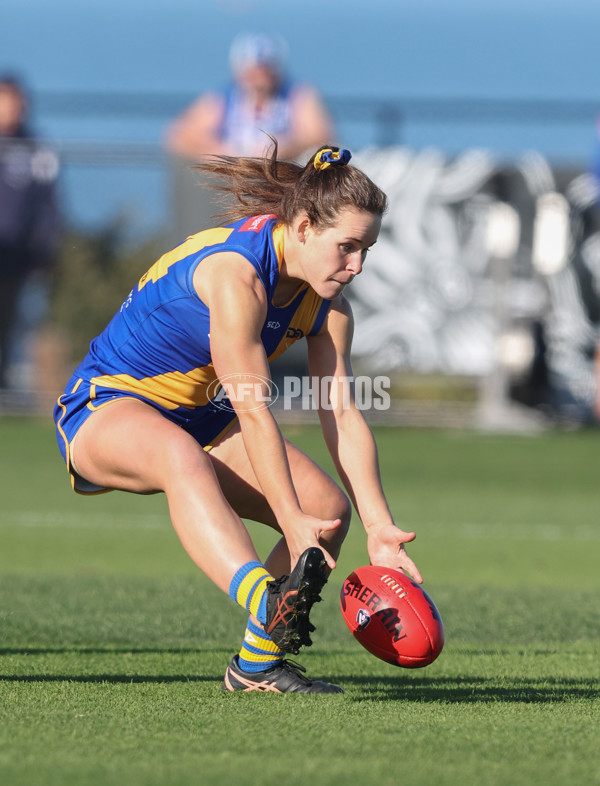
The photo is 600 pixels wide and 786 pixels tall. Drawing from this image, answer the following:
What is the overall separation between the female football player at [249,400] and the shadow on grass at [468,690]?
220 millimetres

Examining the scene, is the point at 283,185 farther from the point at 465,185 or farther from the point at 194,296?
the point at 465,185

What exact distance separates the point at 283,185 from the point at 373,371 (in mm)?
10688

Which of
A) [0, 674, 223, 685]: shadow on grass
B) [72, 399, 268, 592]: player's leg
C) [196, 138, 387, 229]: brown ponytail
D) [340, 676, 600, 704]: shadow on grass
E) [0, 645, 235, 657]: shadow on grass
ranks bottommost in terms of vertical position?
[0, 645, 235, 657]: shadow on grass

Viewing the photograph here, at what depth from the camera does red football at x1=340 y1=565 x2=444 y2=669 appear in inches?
147

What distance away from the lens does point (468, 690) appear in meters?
4.24

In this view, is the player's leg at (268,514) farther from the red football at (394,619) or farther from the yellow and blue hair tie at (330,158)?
the yellow and blue hair tie at (330,158)

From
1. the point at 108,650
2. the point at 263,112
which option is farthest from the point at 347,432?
the point at 263,112

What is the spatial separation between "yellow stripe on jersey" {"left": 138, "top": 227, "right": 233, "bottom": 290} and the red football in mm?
1175

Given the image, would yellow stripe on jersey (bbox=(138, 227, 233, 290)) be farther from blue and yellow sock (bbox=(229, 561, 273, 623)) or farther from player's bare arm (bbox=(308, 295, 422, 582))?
blue and yellow sock (bbox=(229, 561, 273, 623))

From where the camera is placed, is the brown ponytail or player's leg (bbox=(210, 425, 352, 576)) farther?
player's leg (bbox=(210, 425, 352, 576))

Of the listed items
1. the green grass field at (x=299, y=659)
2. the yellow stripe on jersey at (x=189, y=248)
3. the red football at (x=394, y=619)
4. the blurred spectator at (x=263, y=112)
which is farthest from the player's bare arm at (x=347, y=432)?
the blurred spectator at (x=263, y=112)

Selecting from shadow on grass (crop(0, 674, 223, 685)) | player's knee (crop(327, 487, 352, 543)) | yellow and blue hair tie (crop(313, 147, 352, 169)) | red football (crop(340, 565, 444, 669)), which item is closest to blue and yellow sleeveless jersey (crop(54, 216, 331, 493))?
yellow and blue hair tie (crop(313, 147, 352, 169))

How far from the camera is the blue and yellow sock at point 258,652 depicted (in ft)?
13.1

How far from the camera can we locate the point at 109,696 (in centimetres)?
388
